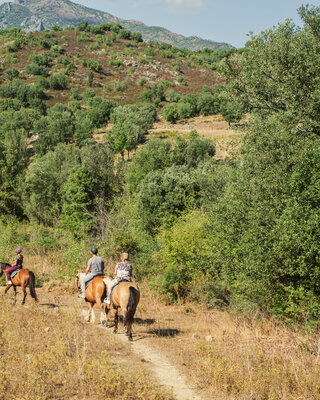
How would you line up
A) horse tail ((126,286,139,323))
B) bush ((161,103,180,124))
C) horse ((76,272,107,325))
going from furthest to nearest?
bush ((161,103,180,124)), horse ((76,272,107,325)), horse tail ((126,286,139,323))

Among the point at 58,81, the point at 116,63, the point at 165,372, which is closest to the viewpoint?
the point at 165,372

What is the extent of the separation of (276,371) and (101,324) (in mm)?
6582

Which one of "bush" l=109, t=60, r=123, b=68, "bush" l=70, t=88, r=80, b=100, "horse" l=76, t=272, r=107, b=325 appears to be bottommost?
"horse" l=76, t=272, r=107, b=325

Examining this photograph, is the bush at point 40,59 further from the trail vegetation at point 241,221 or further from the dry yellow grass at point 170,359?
the dry yellow grass at point 170,359

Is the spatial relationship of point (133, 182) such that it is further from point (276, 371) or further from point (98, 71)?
point (98, 71)

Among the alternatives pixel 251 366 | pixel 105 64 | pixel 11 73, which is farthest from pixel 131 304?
pixel 105 64

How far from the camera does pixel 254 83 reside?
1731cm

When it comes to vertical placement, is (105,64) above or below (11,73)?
above

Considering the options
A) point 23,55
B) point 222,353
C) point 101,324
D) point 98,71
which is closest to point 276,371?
point 222,353

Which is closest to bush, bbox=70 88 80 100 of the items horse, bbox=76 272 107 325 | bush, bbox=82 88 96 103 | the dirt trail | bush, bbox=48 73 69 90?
bush, bbox=82 88 96 103

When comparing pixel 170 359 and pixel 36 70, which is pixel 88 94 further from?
pixel 170 359

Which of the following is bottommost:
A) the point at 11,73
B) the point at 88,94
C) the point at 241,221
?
the point at 241,221

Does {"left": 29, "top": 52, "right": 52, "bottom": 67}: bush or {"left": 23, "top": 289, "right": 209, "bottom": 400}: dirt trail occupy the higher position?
{"left": 29, "top": 52, "right": 52, "bottom": 67}: bush

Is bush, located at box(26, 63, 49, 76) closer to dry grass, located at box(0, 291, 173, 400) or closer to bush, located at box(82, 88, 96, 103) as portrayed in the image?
bush, located at box(82, 88, 96, 103)
